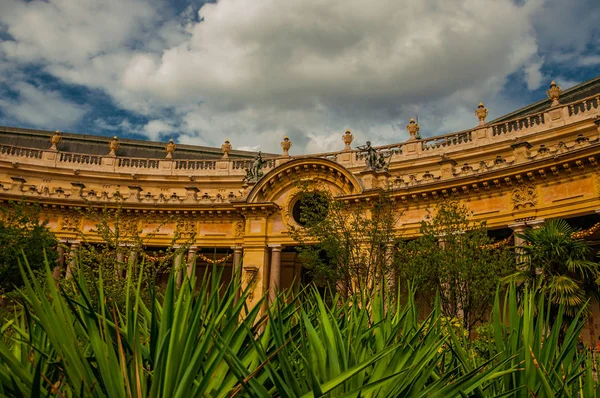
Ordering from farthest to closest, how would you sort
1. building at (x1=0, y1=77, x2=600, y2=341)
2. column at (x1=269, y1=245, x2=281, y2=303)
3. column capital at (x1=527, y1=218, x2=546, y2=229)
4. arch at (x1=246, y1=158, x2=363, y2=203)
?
1. column at (x1=269, y1=245, x2=281, y2=303)
2. arch at (x1=246, y1=158, x2=363, y2=203)
3. building at (x1=0, y1=77, x2=600, y2=341)
4. column capital at (x1=527, y1=218, x2=546, y2=229)

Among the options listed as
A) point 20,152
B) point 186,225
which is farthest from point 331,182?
point 20,152

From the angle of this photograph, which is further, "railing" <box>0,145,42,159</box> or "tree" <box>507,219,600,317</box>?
"railing" <box>0,145,42,159</box>

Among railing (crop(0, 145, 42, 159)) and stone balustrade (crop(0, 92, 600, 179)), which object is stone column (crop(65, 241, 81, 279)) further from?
railing (crop(0, 145, 42, 159))

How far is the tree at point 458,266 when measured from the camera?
645 inches

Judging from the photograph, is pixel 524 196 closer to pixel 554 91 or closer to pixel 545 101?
pixel 554 91

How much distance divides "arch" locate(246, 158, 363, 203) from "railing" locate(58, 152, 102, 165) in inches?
592

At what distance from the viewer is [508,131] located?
25375 mm

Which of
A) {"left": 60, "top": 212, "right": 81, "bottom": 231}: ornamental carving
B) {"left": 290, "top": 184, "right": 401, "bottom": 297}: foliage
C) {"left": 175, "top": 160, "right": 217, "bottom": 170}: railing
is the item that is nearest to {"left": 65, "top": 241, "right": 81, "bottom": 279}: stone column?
{"left": 60, "top": 212, "right": 81, "bottom": 231}: ornamental carving

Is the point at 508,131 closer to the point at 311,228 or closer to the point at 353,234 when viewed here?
the point at 353,234

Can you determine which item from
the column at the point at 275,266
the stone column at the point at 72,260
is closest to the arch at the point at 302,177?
the column at the point at 275,266

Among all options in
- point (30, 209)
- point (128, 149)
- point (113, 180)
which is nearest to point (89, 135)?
point (128, 149)

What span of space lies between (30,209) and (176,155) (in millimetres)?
17185

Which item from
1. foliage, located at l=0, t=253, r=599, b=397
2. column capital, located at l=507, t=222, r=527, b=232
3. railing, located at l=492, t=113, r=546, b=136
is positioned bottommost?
foliage, located at l=0, t=253, r=599, b=397

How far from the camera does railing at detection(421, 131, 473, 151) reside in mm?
26925
